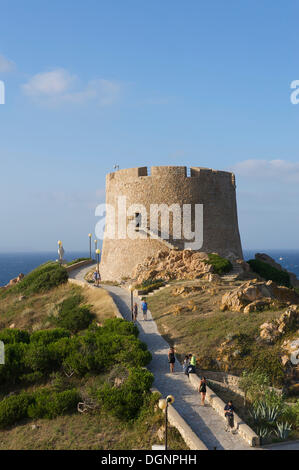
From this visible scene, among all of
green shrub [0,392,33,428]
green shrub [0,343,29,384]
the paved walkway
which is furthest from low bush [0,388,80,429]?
the paved walkway

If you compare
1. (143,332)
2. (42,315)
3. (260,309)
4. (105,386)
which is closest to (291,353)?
(260,309)

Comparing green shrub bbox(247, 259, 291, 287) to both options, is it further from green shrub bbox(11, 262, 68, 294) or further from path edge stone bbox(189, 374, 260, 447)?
path edge stone bbox(189, 374, 260, 447)

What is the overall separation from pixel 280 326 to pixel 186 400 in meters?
7.55

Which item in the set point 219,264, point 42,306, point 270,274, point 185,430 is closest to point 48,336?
point 185,430

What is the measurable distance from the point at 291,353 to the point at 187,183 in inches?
784

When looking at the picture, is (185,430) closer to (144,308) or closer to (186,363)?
(186,363)

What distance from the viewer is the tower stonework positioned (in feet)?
114

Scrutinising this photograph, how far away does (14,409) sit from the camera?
1425cm

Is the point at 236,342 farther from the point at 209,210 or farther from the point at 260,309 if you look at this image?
the point at 209,210

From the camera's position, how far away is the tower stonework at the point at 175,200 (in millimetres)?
34844

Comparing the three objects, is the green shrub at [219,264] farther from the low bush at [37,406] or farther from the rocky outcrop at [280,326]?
the low bush at [37,406]

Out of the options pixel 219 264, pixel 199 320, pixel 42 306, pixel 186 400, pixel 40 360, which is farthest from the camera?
pixel 42 306

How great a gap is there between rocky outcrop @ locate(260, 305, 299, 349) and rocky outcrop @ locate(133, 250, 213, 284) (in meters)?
10.2

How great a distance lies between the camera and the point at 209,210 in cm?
3528
